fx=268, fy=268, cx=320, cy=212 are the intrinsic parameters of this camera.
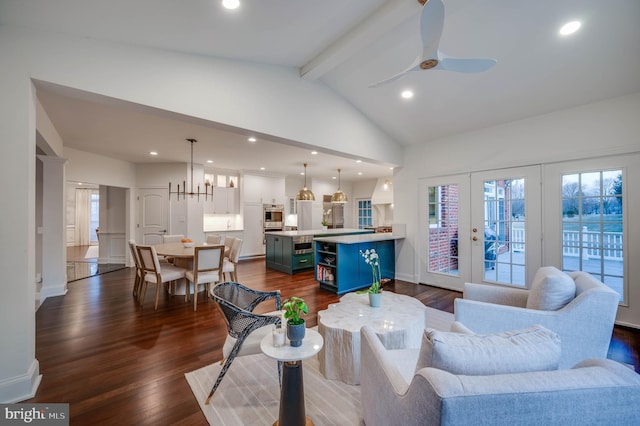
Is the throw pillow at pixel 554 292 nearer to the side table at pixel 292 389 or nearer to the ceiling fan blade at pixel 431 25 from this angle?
the side table at pixel 292 389

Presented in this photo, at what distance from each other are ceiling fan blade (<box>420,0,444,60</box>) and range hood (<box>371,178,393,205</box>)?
722 centimetres

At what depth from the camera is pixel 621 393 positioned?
34.3 inches

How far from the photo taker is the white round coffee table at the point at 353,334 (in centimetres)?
209

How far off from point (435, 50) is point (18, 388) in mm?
3958

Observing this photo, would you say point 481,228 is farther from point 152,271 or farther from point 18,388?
point 18,388

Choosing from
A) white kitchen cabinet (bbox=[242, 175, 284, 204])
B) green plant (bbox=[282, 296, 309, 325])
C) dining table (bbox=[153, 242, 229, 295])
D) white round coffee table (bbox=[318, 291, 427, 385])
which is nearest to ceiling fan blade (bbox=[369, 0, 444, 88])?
green plant (bbox=[282, 296, 309, 325])

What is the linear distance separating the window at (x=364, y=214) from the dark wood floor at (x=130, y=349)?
19.3 ft

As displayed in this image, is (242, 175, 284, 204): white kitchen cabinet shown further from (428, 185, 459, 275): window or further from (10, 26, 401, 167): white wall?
(428, 185, 459, 275): window

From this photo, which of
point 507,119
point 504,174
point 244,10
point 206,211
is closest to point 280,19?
point 244,10

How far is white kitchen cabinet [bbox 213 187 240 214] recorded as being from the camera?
7.78 meters

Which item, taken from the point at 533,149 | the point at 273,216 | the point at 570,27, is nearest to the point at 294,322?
the point at 570,27

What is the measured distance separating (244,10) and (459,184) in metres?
4.09

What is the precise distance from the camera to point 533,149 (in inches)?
152

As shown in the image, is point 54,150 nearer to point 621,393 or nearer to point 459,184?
point 621,393
